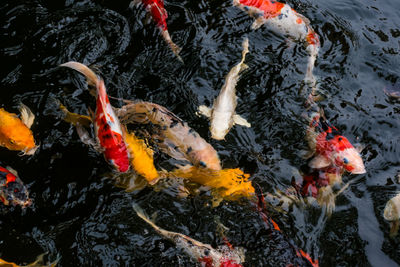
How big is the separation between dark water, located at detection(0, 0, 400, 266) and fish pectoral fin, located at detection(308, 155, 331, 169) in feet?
0.76

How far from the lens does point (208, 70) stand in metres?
6.04

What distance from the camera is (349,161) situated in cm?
502

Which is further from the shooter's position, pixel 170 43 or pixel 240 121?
pixel 170 43

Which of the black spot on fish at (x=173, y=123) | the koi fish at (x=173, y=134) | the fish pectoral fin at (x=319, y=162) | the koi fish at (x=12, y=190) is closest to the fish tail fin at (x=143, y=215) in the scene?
the koi fish at (x=173, y=134)

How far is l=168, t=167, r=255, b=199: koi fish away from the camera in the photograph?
4723 millimetres

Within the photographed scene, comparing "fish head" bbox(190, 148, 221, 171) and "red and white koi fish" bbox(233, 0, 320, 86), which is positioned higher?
"red and white koi fish" bbox(233, 0, 320, 86)

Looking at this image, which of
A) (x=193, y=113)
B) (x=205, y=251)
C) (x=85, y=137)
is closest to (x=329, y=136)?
(x=193, y=113)

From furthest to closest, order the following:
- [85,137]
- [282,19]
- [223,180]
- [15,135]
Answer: [282,19]
[85,137]
[223,180]
[15,135]

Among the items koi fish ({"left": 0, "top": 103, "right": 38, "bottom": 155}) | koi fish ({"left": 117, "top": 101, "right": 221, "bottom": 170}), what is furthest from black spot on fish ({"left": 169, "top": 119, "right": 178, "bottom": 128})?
koi fish ({"left": 0, "top": 103, "right": 38, "bottom": 155})

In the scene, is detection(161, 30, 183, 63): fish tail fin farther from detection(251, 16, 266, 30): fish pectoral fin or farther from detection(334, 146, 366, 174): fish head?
detection(334, 146, 366, 174): fish head

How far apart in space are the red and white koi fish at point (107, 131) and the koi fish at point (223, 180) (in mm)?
699

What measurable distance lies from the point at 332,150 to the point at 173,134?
205cm

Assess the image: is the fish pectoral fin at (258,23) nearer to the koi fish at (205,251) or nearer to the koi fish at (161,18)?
the koi fish at (161,18)

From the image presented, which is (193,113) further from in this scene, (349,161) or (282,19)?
(282,19)
